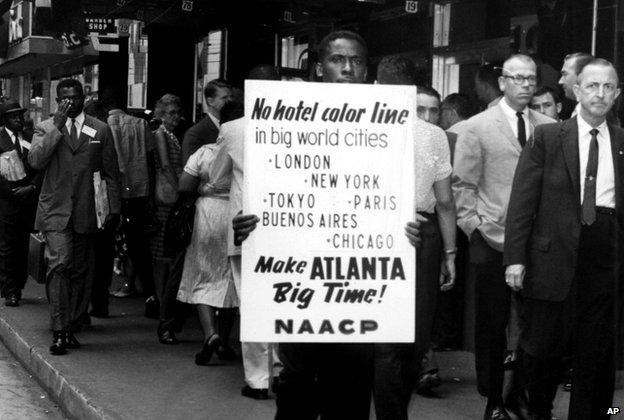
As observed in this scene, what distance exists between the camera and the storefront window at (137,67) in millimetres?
18688

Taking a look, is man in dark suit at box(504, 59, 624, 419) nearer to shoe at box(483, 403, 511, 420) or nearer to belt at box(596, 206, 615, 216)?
belt at box(596, 206, 615, 216)

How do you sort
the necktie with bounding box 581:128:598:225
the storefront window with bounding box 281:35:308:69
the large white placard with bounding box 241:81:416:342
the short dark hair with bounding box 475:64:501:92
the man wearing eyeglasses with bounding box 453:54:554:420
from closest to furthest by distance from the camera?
the large white placard with bounding box 241:81:416:342
the necktie with bounding box 581:128:598:225
the man wearing eyeglasses with bounding box 453:54:554:420
the short dark hair with bounding box 475:64:501:92
the storefront window with bounding box 281:35:308:69

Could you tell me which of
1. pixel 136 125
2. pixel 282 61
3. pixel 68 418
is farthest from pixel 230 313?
pixel 282 61

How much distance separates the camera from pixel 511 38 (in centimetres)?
1105

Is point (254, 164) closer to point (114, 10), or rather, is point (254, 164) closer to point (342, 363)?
point (342, 363)

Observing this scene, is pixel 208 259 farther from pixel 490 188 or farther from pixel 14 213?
pixel 14 213

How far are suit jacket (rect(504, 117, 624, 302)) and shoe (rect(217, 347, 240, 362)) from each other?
3075 millimetres

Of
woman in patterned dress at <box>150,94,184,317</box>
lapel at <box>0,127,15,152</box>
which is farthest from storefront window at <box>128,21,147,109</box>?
woman in patterned dress at <box>150,94,184,317</box>

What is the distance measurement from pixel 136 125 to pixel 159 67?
20.4ft

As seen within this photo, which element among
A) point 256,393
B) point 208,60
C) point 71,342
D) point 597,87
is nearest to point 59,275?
point 71,342

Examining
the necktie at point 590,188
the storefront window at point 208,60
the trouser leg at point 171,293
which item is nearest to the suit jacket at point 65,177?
the trouser leg at point 171,293

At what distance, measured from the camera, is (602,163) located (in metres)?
6.29

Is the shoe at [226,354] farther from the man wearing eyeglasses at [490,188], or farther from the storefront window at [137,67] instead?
the storefront window at [137,67]

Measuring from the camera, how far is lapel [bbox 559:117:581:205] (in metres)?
6.25
